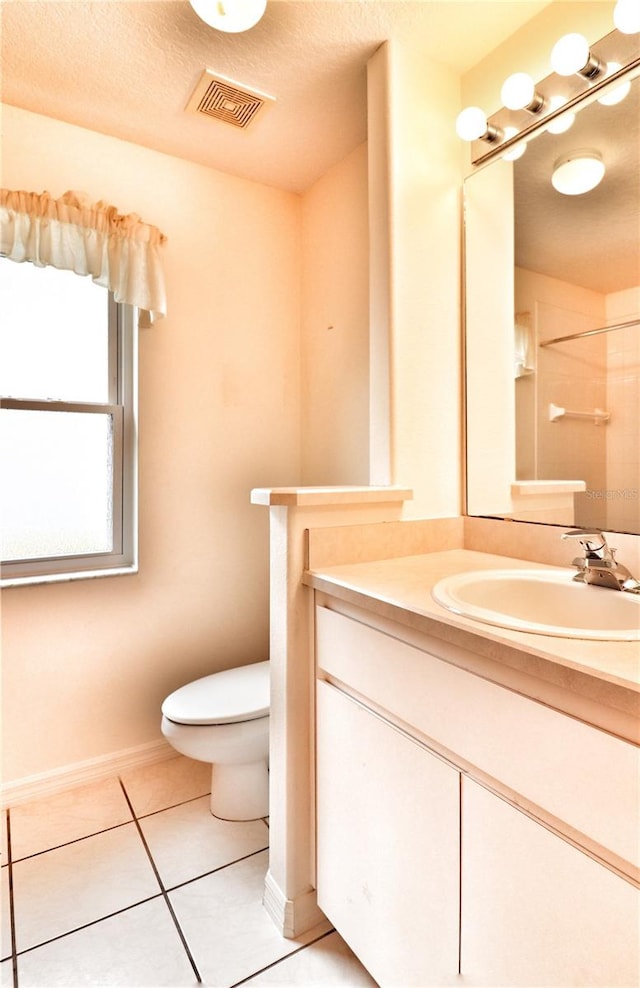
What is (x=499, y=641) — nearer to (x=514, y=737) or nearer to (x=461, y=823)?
(x=514, y=737)

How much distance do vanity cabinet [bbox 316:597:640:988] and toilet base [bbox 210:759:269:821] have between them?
0.49m

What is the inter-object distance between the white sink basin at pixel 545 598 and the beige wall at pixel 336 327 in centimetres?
85

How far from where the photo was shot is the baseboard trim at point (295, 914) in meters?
1.23

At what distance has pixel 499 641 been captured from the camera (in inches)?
29.9

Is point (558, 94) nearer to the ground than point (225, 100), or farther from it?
nearer to the ground

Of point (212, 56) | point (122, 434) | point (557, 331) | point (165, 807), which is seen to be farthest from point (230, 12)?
point (165, 807)

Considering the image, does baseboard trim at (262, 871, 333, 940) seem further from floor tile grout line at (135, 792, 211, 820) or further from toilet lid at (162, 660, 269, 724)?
floor tile grout line at (135, 792, 211, 820)

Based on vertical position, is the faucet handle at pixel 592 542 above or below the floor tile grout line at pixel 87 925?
above

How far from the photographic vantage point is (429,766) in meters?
0.90

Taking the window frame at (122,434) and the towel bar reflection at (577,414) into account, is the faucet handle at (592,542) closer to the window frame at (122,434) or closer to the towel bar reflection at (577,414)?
the towel bar reflection at (577,414)

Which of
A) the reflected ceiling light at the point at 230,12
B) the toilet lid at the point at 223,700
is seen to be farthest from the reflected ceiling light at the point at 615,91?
the toilet lid at the point at 223,700

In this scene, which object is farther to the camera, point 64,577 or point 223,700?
point 64,577

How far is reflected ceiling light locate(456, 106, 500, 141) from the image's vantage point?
1.40 meters

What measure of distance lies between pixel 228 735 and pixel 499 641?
3.51 ft
